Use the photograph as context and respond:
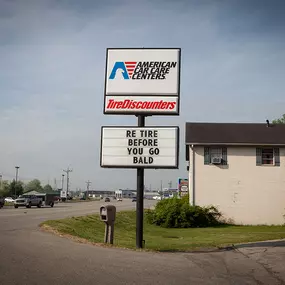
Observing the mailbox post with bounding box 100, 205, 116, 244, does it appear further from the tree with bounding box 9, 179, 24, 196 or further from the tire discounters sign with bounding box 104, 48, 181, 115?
the tree with bounding box 9, 179, 24, 196

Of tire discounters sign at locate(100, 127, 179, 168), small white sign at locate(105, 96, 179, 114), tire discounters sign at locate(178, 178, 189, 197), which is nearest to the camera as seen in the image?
tire discounters sign at locate(100, 127, 179, 168)

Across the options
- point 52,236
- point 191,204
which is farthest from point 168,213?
point 52,236

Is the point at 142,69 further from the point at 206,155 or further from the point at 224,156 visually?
the point at 224,156

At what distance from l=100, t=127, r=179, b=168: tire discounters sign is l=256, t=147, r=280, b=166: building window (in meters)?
17.1

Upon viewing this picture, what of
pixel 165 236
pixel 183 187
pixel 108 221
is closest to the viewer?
pixel 108 221

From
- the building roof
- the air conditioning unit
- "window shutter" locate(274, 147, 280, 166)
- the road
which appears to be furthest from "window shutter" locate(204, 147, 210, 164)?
the road

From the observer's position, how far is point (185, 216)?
2725 cm

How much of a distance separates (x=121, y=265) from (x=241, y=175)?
21.3 metres

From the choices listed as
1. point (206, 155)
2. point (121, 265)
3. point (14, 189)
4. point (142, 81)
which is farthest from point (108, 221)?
point (14, 189)

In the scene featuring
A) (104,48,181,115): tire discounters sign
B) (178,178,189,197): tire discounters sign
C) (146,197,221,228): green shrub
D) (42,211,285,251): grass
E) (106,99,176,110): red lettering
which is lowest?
(42,211,285,251): grass

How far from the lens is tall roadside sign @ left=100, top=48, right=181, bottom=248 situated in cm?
1366

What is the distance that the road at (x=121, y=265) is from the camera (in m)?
7.64

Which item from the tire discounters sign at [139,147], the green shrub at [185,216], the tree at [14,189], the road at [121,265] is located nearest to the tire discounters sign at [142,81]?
the tire discounters sign at [139,147]

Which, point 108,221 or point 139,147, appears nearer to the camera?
point 108,221
